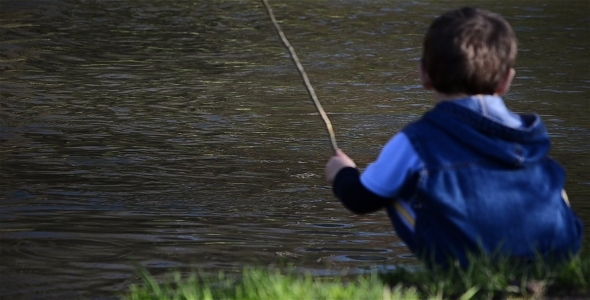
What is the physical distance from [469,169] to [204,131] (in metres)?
4.83

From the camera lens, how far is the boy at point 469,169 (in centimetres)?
333

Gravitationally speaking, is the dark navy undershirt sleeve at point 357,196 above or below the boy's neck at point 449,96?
below

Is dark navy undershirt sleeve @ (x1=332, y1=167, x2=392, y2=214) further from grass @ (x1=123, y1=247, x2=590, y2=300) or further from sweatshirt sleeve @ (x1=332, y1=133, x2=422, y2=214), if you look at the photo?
grass @ (x1=123, y1=247, x2=590, y2=300)

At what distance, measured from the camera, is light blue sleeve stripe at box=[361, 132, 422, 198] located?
11.0 feet

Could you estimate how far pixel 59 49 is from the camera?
38.5 feet

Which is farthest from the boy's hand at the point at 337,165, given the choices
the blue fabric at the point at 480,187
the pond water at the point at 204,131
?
the pond water at the point at 204,131

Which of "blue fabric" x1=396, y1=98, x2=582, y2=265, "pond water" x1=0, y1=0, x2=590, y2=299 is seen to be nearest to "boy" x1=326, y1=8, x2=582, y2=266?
"blue fabric" x1=396, y1=98, x2=582, y2=265

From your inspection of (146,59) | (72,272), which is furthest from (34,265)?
(146,59)

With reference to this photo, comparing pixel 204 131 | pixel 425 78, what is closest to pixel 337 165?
pixel 425 78

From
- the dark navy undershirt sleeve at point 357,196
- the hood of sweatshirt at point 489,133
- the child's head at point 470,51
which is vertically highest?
the child's head at point 470,51

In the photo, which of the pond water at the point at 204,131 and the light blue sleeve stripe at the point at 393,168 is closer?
the light blue sleeve stripe at the point at 393,168

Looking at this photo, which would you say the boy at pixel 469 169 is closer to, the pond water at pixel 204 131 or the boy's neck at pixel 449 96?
the boy's neck at pixel 449 96

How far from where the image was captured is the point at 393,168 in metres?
3.36

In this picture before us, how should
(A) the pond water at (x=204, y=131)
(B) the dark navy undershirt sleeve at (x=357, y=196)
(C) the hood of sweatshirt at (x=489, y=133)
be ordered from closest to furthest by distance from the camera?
(C) the hood of sweatshirt at (x=489, y=133) → (B) the dark navy undershirt sleeve at (x=357, y=196) → (A) the pond water at (x=204, y=131)
